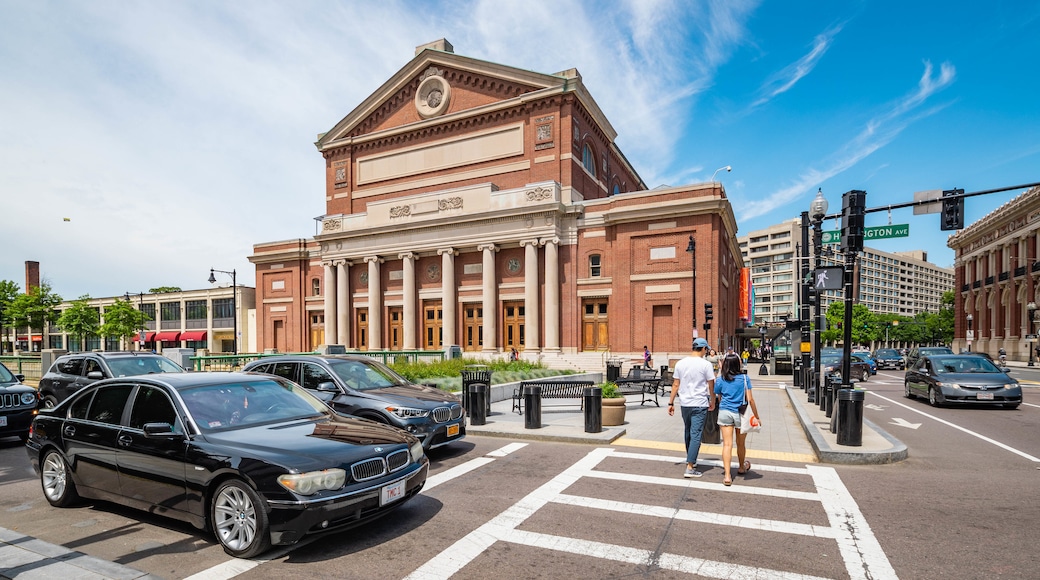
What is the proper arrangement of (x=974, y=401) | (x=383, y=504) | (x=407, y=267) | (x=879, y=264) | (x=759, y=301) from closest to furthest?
1. (x=383, y=504)
2. (x=974, y=401)
3. (x=407, y=267)
4. (x=759, y=301)
5. (x=879, y=264)

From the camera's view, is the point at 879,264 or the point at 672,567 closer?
the point at 672,567

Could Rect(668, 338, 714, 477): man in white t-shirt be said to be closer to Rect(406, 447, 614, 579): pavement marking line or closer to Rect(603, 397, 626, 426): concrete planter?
Answer: Rect(406, 447, 614, 579): pavement marking line

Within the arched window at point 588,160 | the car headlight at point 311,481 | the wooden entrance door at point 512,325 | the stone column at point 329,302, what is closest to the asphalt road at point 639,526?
the car headlight at point 311,481

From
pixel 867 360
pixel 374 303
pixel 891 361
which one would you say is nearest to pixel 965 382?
pixel 867 360

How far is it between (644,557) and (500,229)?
31.8m

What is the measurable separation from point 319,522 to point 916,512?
639 centimetres

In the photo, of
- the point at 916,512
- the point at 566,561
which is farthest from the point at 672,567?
the point at 916,512

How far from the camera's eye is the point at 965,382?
14711mm

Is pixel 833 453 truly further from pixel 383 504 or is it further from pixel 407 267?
pixel 407 267

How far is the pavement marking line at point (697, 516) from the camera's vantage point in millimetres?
5566

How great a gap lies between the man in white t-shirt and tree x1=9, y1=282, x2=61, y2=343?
65309 mm

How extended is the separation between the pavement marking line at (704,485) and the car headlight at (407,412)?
9.00 feet

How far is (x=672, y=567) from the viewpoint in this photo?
466 cm

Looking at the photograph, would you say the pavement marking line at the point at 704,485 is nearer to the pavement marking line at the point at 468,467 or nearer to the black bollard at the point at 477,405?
the pavement marking line at the point at 468,467
